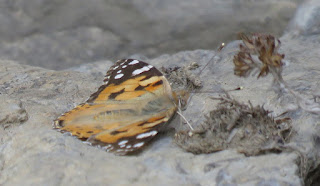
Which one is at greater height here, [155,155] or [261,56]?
[261,56]

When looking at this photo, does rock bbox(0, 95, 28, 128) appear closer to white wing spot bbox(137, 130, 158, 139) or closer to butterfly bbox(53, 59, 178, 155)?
butterfly bbox(53, 59, 178, 155)

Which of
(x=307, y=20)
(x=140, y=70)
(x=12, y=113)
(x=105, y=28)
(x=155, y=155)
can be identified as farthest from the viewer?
(x=105, y=28)

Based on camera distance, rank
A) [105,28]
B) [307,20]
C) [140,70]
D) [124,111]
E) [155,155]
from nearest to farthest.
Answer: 1. [155,155]
2. [124,111]
3. [140,70]
4. [307,20]
5. [105,28]

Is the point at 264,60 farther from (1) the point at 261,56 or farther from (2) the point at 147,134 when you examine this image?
(2) the point at 147,134

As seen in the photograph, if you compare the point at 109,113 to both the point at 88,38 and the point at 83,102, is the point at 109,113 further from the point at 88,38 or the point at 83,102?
the point at 88,38

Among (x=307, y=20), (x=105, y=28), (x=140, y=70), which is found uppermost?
(x=140, y=70)

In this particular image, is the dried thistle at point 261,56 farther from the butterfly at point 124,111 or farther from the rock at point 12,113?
the rock at point 12,113

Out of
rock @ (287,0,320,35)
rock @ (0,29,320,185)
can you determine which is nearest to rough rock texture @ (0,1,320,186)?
rock @ (0,29,320,185)

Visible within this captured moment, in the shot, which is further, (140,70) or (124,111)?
(140,70)

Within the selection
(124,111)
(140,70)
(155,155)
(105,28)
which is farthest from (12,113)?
(105,28)
